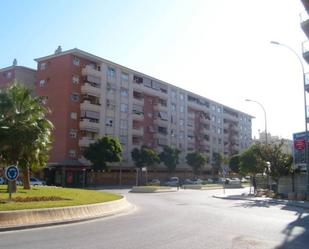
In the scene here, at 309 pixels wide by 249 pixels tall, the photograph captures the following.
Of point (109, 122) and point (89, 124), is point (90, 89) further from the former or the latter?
point (109, 122)

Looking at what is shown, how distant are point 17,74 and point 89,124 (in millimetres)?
16063

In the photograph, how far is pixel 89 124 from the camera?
65125 mm

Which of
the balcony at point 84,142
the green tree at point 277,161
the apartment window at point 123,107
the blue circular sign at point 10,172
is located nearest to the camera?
the blue circular sign at point 10,172

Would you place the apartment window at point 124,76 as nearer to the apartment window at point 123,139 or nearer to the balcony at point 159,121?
the apartment window at point 123,139

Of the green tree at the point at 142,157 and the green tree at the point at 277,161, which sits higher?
the green tree at the point at 142,157

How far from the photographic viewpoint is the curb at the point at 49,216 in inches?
566

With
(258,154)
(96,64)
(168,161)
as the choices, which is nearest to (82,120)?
(96,64)

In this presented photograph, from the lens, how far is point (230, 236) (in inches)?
516

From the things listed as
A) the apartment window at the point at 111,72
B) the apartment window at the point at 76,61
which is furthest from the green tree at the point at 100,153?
the apartment window at the point at 111,72

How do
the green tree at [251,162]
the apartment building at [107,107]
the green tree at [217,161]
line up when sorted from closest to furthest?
the green tree at [251,162], the apartment building at [107,107], the green tree at [217,161]

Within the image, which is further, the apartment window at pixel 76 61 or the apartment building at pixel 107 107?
the apartment window at pixel 76 61

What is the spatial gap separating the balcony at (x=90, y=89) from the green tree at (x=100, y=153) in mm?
9111

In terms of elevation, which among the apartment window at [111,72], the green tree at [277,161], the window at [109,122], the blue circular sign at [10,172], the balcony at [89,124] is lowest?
the blue circular sign at [10,172]

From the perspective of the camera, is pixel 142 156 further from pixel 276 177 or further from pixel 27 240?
pixel 27 240
